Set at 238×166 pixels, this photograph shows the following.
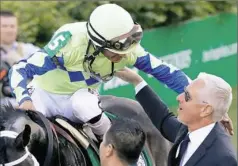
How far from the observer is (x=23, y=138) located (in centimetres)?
390

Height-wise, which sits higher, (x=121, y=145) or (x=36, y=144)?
(x=121, y=145)

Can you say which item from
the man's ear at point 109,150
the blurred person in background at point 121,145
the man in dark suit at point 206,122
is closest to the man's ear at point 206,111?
the man in dark suit at point 206,122

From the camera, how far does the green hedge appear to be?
31.5ft

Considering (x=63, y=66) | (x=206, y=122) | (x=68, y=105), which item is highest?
(x=206, y=122)

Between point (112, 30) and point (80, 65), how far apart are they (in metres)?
0.35

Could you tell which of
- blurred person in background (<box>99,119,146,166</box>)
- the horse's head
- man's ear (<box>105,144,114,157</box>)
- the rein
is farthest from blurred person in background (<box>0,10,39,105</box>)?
man's ear (<box>105,144,114,157</box>)

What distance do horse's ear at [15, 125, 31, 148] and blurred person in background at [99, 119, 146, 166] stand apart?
0.38 metres

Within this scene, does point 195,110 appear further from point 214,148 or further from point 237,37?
point 237,37

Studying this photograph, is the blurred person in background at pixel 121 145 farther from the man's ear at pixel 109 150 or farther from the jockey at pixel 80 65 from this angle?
the jockey at pixel 80 65

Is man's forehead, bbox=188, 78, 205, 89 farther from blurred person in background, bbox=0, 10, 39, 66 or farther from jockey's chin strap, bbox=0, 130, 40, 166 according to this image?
blurred person in background, bbox=0, 10, 39, 66

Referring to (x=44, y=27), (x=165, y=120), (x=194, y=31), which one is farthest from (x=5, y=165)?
(x=194, y=31)

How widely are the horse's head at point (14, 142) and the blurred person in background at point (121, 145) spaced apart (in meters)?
0.37

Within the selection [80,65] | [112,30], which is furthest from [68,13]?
[112,30]

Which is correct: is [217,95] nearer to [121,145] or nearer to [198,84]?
[198,84]
